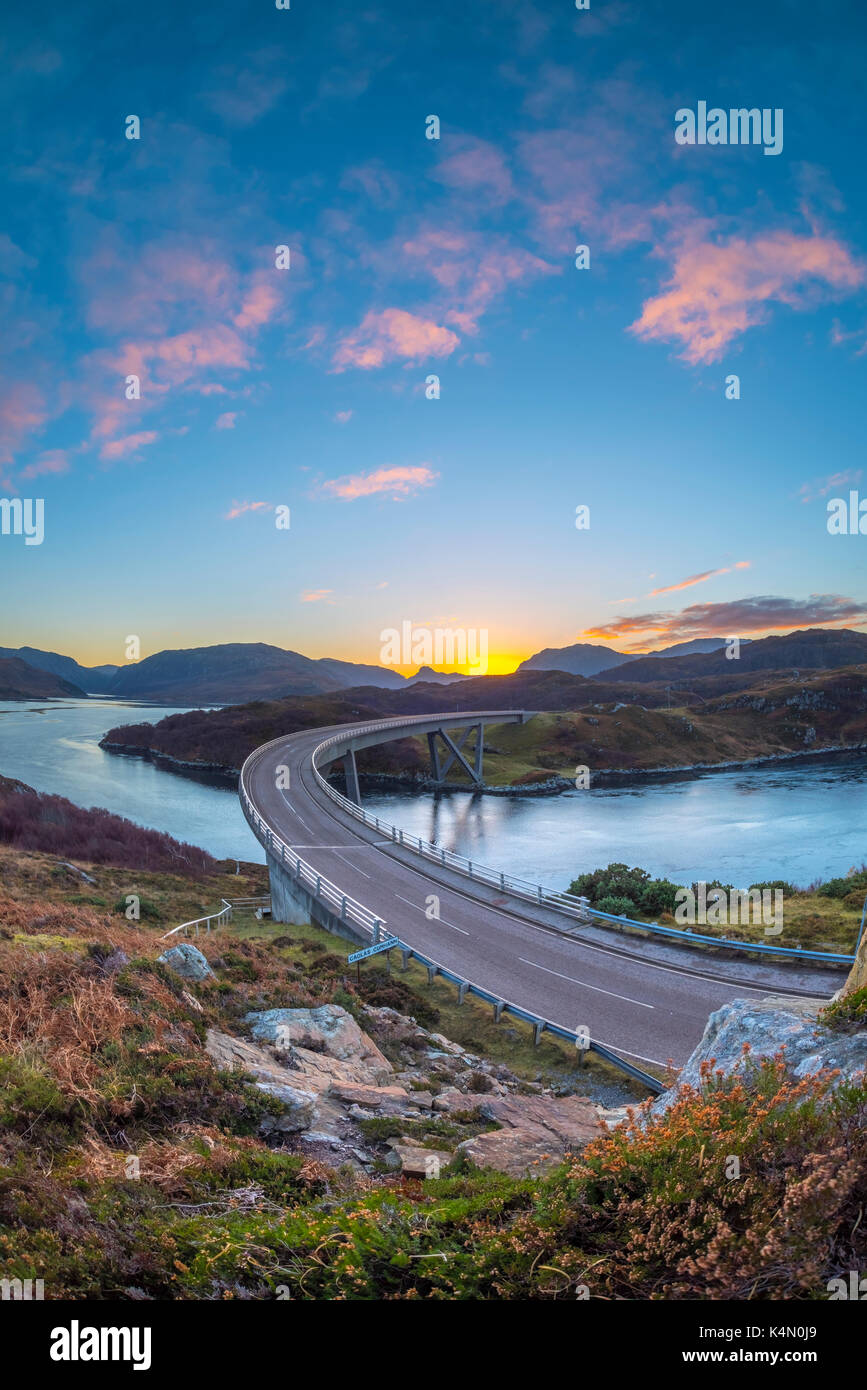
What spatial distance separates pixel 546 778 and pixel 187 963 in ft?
270

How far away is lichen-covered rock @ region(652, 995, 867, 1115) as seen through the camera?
568 centimetres

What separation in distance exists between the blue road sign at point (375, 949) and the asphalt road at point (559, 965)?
1431 millimetres

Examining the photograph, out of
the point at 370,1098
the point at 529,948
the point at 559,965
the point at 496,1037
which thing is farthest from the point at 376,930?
the point at 370,1098

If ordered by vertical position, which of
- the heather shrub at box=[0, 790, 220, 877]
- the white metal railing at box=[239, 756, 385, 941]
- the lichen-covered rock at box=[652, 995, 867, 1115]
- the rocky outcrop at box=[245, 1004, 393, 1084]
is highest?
the lichen-covered rock at box=[652, 995, 867, 1115]

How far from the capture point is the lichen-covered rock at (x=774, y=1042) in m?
5.68

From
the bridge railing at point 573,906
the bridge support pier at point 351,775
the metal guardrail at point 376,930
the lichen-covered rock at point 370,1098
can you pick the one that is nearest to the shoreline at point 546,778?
the bridge support pier at point 351,775

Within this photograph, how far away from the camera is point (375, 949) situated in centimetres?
1952

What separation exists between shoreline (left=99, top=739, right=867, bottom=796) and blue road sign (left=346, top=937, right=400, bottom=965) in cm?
6618

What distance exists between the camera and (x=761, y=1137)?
4.18 metres

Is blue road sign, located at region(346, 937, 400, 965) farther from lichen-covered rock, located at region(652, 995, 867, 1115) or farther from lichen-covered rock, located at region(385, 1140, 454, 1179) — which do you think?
lichen-covered rock, located at region(652, 995, 867, 1115)

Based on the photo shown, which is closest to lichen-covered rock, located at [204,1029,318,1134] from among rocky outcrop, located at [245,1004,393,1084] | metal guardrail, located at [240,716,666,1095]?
rocky outcrop, located at [245,1004,393,1084]
